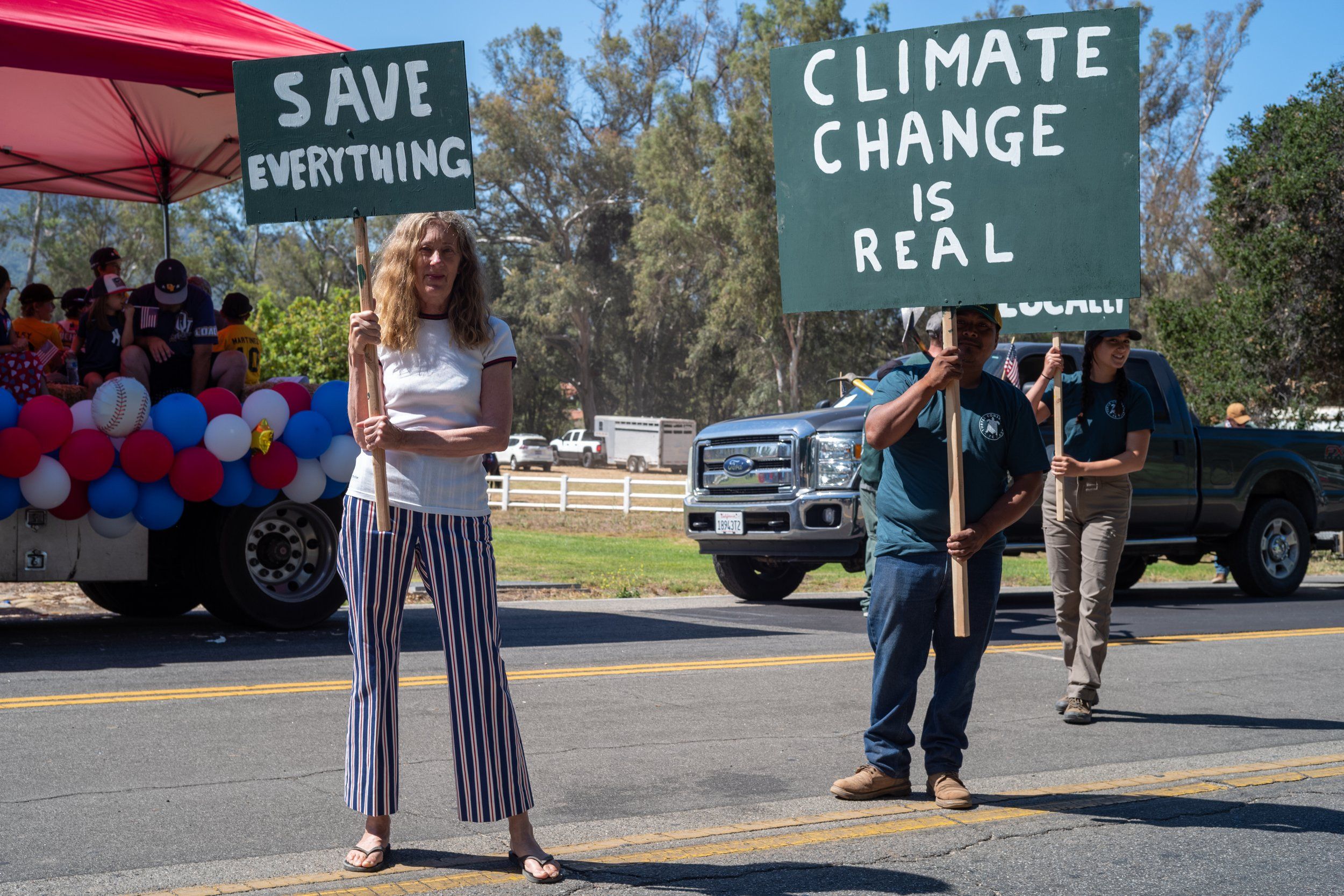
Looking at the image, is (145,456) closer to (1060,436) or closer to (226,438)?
(226,438)

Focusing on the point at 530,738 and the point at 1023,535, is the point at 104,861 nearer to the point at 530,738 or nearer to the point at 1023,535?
the point at 530,738

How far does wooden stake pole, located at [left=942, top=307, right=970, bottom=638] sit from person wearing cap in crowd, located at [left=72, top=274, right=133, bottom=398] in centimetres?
664

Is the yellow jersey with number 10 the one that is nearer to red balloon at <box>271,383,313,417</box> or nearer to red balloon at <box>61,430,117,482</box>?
red balloon at <box>271,383,313,417</box>

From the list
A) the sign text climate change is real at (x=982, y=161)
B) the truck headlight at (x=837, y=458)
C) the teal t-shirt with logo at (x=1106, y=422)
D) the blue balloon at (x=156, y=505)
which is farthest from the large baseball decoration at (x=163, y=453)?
the sign text climate change is real at (x=982, y=161)

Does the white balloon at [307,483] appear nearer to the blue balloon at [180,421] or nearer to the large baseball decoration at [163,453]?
the large baseball decoration at [163,453]

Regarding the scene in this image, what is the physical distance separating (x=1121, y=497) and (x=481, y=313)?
14.3 feet

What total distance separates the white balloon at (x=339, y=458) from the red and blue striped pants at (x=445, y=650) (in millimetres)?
5172

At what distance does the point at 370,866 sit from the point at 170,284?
6459mm

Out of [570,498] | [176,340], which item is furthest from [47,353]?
[570,498]

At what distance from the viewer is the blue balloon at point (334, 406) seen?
9.41 meters

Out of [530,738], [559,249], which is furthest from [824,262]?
[559,249]

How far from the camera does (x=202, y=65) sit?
9.30m

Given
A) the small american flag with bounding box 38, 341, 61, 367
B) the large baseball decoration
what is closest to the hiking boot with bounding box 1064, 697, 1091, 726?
the large baseball decoration

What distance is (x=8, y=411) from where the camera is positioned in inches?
328
